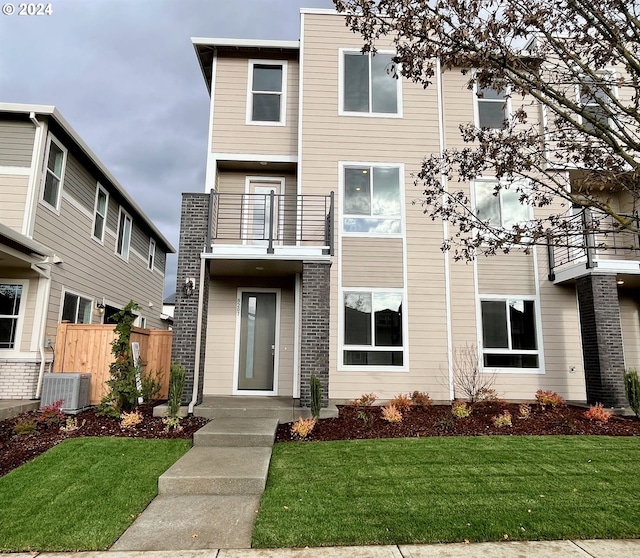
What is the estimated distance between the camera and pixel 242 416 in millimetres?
7863

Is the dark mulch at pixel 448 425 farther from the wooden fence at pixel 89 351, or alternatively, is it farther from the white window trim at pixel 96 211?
the white window trim at pixel 96 211

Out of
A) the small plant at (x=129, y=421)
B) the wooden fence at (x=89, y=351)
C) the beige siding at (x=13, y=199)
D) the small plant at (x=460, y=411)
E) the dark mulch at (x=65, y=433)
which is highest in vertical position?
the beige siding at (x=13, y=199)

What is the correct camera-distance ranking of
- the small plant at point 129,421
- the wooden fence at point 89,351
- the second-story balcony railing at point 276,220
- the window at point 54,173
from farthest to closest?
the second-story balcony railing at point 276,220, the window at point 54,173, the wooden fence at point 89,351, the small plant at point 129,421

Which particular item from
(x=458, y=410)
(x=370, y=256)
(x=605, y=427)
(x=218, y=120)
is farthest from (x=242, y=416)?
(x=218, y=120)

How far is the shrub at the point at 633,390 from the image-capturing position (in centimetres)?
825

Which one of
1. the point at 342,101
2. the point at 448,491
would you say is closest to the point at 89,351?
the point at 448,491

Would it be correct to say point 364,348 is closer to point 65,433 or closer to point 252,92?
point 65,433

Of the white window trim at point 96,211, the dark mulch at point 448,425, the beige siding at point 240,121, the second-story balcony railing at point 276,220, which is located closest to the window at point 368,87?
the beige siding at point 240,121

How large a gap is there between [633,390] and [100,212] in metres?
14.3

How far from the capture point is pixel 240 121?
11.0 meters

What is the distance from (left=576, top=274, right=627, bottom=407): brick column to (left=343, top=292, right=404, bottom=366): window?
13.4 ft

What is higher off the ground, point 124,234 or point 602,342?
point 124,234

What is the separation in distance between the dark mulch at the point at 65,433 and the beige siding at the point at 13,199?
4.01 meters

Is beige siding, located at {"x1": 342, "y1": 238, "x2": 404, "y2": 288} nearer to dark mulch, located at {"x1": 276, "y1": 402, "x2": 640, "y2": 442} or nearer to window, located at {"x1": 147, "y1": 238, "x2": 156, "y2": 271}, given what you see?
dark mulch, located at {"x1": 276, "y1": 402, "x2": 640, "y2": 442}
